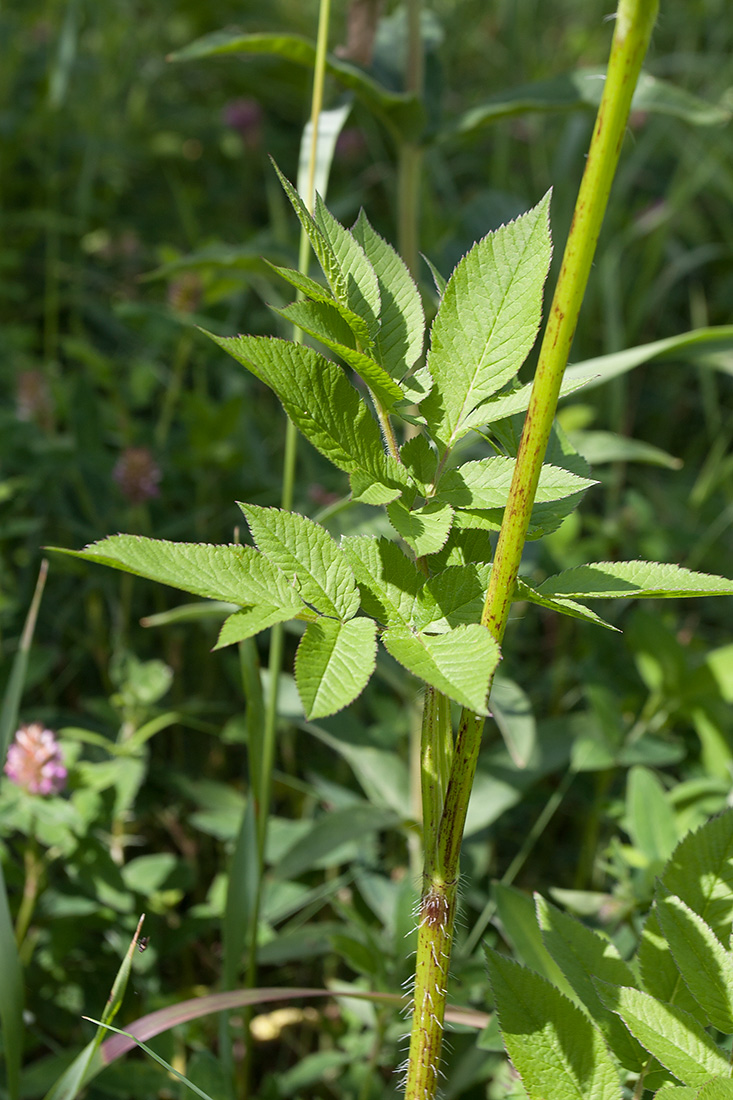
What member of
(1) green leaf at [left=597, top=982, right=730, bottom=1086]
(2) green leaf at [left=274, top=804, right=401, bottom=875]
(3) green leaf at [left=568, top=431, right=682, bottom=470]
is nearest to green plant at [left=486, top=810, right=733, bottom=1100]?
(1) green leaf at [left=597, top=982, right=730, bottom=1086]

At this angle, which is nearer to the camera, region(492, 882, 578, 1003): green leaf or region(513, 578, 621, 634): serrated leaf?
region(513, 578, 621, 634): serrated leaf

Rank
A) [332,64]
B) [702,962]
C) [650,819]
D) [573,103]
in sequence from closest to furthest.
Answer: [702,962] < [650,819] < [332,64] < [573,103]

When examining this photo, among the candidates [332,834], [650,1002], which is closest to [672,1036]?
[650,1002]

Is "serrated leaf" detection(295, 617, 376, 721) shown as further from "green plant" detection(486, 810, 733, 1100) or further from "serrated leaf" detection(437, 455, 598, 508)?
"green plant" detection(486, 810, 733, 1100)

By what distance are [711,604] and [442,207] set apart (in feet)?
4.44

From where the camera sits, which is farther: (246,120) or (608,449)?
(246,120)

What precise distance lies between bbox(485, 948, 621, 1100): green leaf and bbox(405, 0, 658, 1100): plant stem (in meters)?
→ 0.05

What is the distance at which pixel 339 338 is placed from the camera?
0.48 meters

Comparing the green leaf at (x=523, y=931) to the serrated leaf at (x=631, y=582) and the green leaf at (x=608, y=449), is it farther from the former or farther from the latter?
the green leaf at (x=608, y=449)

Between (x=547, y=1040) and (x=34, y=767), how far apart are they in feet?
2.07

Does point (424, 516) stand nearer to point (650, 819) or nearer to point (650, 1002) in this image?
point (650, 1002)

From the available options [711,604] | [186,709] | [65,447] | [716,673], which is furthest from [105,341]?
[716,673]

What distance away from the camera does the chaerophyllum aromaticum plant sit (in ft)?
1.41

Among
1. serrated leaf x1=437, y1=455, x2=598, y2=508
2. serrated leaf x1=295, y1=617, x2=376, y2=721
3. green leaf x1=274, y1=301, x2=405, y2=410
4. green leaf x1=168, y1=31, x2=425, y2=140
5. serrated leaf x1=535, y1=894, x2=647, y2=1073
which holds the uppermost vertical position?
green leaf x1=168, y1=31, x2=425, y2=140
